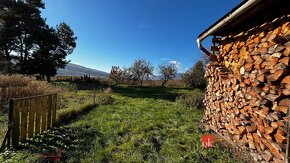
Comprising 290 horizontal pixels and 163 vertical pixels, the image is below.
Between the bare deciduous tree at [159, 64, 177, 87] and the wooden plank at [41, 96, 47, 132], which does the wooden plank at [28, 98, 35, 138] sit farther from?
the bare deciduous tree at [159, 64, 177, 87]

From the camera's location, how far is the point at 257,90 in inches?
142

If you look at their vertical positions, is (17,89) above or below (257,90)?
below

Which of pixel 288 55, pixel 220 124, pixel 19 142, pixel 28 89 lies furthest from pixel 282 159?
pixel 28 89

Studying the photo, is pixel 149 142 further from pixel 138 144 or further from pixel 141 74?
pixel 141 74

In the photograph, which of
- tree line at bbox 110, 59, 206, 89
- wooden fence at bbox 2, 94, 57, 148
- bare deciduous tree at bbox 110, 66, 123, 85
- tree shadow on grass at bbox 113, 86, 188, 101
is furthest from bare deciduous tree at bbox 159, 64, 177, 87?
wooden fence at bbox 2, 94, 57, 148

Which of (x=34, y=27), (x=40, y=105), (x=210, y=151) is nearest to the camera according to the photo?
(x=210, y=151)

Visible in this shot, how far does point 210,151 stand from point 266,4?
9.64 ft

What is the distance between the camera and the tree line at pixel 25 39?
21.7 meters

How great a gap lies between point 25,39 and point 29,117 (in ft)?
73.5

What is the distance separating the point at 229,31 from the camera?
17.6ft

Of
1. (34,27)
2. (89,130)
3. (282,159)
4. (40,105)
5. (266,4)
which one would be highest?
(34,27)

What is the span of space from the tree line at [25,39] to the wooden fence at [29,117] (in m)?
18.3

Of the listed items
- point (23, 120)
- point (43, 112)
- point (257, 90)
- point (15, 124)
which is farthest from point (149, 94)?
point (257, 90)

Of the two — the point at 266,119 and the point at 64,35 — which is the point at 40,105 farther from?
the point at 64,35
